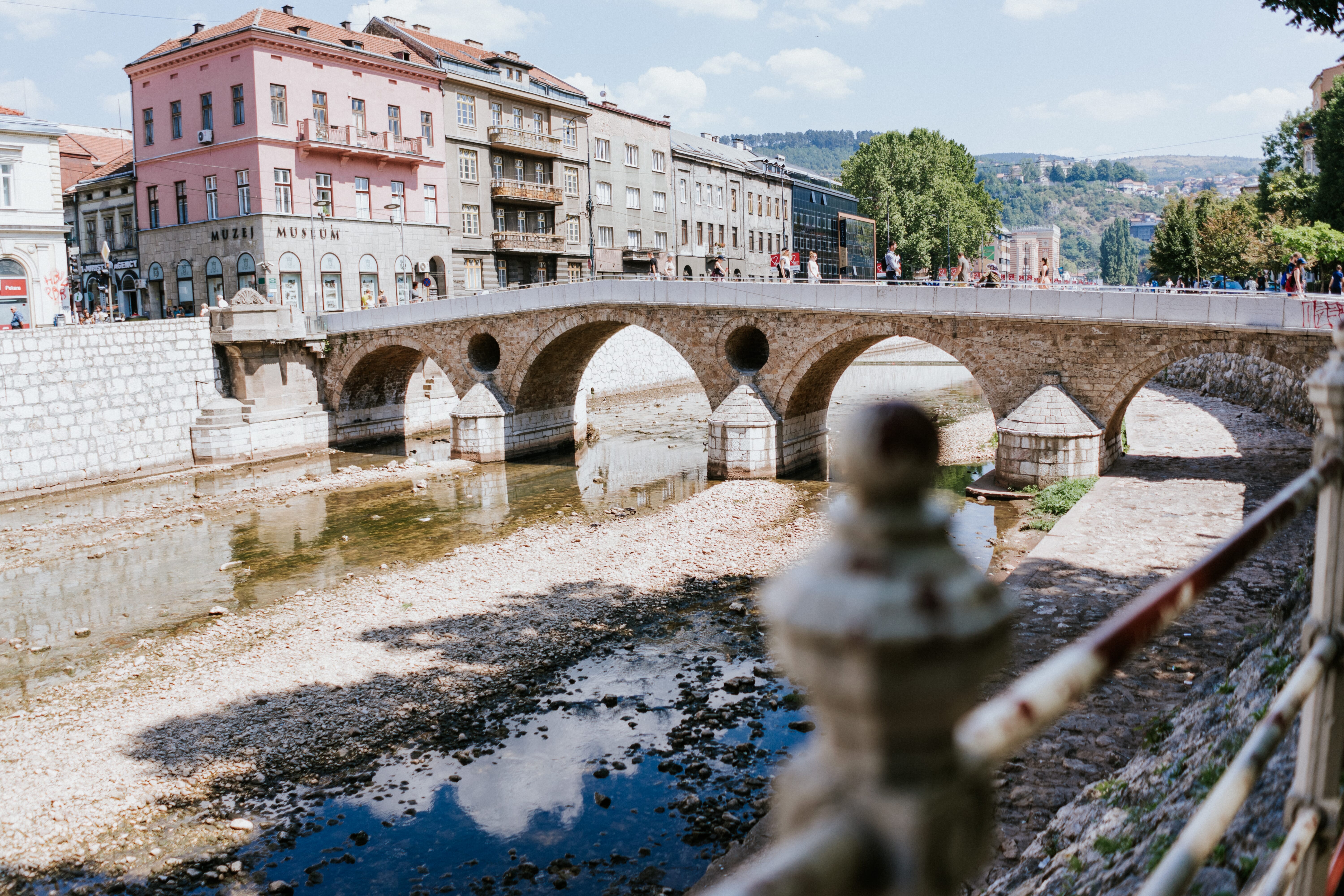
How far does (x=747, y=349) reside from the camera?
78.0ft

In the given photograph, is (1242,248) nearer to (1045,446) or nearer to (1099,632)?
(1045,446)

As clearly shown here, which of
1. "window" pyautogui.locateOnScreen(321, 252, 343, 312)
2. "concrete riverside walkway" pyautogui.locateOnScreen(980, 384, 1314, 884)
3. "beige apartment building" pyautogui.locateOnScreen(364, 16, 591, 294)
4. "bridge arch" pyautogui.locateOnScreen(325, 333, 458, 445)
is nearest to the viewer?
"concrete riverside walkway" pyautogui.locateOnScreen(980, 384, 1314, 884)

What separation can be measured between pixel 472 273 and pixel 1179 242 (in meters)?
32.0

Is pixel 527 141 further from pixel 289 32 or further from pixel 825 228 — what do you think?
pixel 825 228

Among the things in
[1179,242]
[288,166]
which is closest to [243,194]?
[288,166]

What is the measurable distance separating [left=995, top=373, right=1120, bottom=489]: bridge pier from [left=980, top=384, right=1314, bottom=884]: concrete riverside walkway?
1.98 feet

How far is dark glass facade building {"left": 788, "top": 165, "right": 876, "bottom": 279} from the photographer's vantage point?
165 feet

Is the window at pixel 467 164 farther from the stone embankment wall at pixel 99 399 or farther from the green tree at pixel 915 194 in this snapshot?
the green tree at pixel 915 194

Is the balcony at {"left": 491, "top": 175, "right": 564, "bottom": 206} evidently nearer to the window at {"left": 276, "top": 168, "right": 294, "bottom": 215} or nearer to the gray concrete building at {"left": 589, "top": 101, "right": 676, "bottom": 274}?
the gray concrete building at {"left": 589, "top": 101, "right": 676, "bottom": 274}

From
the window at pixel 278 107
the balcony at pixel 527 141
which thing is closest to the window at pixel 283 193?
the window at pixel 278 107

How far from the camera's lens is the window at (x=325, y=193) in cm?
3053

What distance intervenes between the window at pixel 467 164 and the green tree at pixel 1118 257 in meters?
116

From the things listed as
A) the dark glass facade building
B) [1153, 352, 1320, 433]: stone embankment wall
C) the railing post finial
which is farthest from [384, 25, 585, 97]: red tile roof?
the railing post finial

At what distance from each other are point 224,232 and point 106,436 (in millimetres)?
9740
